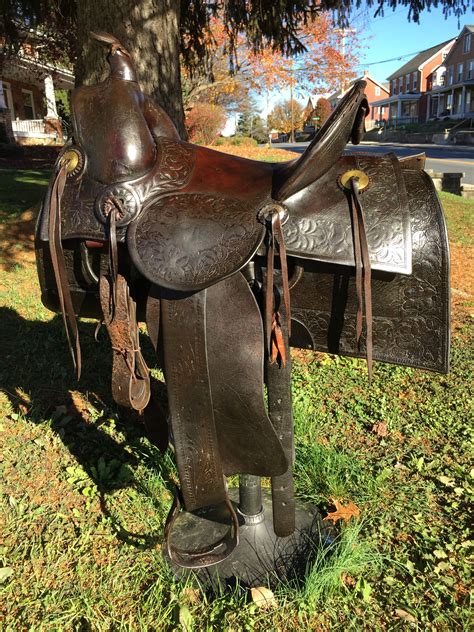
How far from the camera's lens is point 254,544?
184 centimetres

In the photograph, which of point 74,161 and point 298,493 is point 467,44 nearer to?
point 298,493

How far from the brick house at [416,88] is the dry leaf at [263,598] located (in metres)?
53.3

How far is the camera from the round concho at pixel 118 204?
1.40m

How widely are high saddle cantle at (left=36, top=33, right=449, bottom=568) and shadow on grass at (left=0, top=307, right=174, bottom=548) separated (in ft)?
2.20

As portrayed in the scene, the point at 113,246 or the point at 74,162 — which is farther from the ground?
the point at 74,162

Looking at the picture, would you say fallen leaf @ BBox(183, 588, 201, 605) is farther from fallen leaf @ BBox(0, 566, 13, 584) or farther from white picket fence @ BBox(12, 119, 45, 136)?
white picket fence @ BBox(12, 119, 45, 136)

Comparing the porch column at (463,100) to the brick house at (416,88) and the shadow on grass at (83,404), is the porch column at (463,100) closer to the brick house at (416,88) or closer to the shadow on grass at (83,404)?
the brick house at (416,88)

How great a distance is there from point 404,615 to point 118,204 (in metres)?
1.54

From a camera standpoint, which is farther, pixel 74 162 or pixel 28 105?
pixel 28 105

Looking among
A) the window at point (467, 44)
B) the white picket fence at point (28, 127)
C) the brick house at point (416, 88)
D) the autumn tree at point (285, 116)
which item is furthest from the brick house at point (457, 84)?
the white picket fence at point (28, 127)

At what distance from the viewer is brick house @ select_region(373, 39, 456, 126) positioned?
5003 centimetres

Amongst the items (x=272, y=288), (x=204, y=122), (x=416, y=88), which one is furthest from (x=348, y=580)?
(x=416, y=88)

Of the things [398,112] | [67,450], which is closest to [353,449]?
[67,450]

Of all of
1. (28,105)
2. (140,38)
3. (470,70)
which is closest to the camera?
(140,38)
